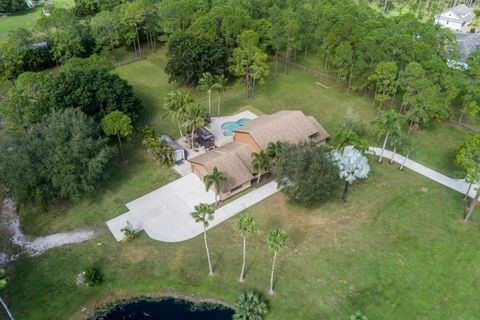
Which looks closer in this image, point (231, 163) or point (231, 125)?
point (231, 163)

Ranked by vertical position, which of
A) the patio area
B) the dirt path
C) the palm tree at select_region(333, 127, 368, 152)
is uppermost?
the palm tree at select_region(333, 127, 368, 152)

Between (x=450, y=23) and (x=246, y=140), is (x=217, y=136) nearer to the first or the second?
(x=246, y=140)

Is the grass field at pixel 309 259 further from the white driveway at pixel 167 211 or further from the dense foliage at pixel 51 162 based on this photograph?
the dense foliage at pixel 51 162

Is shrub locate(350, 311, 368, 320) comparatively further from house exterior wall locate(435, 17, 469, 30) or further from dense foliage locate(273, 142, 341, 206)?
house exterior wall locate(435, 17, 469, 30)

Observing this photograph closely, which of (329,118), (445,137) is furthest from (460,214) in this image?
(329,118)

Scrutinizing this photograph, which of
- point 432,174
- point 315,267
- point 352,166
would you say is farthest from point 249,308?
point 432,174

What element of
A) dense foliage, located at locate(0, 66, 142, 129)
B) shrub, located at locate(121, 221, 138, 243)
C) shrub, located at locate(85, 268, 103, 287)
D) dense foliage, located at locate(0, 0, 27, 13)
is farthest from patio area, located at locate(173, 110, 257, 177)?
dense foliage, located at locate(0, 0, 27, 13)
